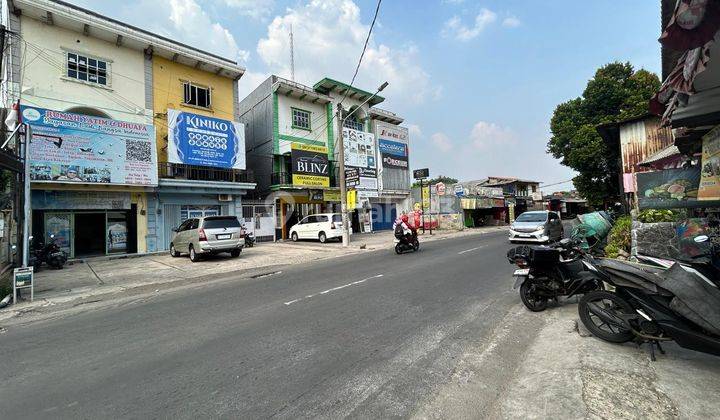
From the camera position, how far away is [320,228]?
20609 mm

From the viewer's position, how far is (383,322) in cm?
506

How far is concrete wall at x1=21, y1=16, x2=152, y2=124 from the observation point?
45.7ft

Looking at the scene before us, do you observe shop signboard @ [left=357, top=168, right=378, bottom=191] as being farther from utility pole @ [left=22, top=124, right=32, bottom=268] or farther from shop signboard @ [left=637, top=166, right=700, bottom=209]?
shop signboard @ [left=637, top=166, right=700, bottom=209]

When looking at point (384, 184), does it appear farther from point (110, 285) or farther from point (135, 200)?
point (110, 285)

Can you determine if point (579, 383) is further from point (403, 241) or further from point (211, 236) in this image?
point (211, 236)

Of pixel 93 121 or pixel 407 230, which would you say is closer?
pixel 407 230

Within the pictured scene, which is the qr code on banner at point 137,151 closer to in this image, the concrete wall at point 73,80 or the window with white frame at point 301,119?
the concrete wall at point 73,80

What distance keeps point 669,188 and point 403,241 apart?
8.55 m

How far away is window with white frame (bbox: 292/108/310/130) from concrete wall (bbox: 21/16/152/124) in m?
9.17

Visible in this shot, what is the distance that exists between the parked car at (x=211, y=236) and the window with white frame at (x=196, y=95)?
27.0 feet

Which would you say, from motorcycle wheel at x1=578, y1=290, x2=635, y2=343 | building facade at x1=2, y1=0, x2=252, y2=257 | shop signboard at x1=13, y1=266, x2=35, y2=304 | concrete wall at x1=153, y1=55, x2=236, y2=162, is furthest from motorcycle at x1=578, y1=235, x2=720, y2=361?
concrete wall at x1=153, y1=55, x2=236, y2=162

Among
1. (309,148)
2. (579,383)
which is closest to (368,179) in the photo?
(309,148)

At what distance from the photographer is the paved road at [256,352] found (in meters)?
3.02

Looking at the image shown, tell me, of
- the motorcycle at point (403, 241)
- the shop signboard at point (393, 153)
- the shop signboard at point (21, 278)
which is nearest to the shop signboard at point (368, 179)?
the shop signboard at point (393, 153)
